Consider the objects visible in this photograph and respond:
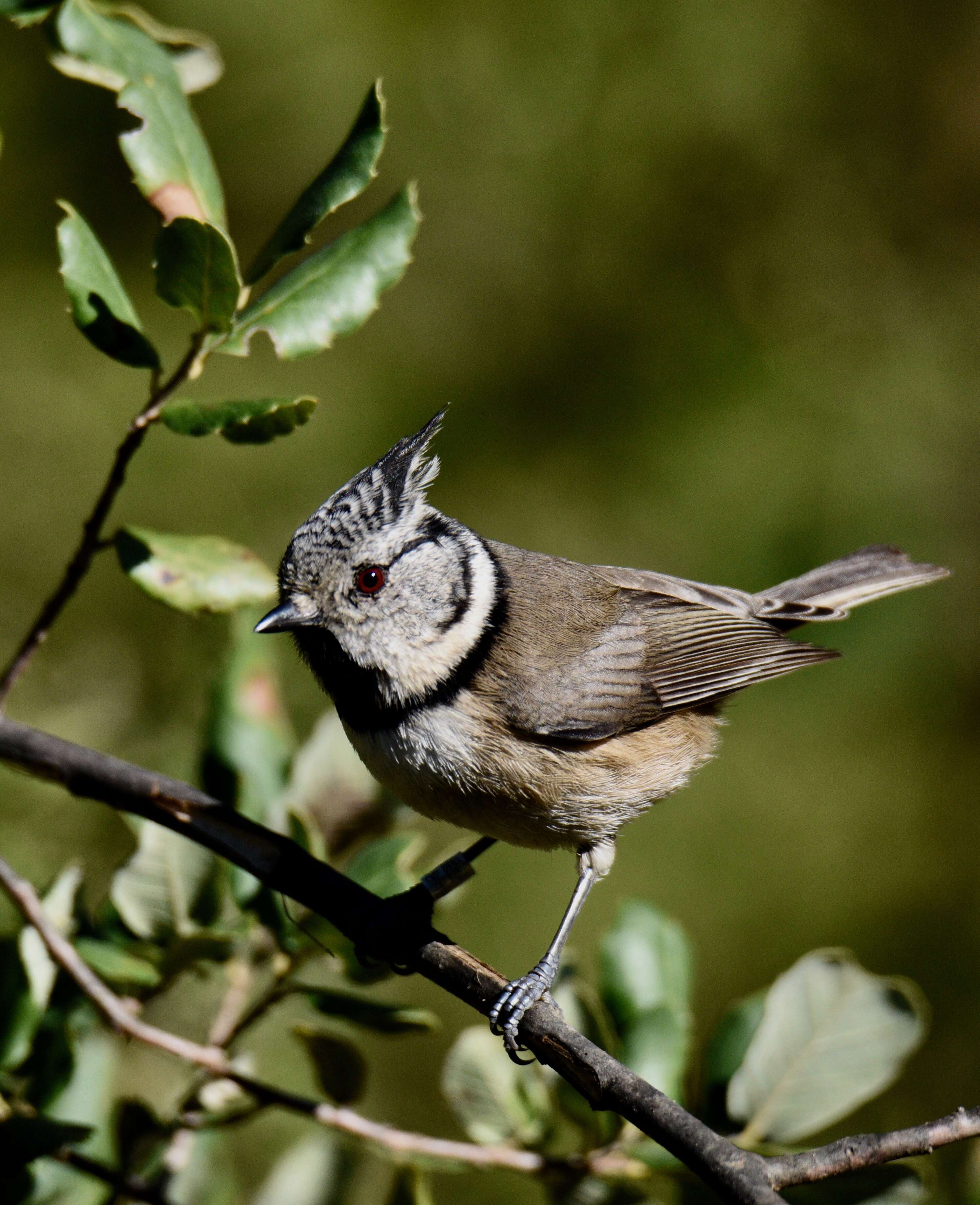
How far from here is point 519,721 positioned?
230 centimetres

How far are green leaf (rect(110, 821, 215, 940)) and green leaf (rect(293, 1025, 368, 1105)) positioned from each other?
28cm

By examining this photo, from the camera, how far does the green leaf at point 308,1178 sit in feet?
6.92

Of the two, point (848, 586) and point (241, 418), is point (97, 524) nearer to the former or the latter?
point (241, 418)

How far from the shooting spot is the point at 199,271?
1636mm

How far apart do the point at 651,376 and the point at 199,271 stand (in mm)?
2715

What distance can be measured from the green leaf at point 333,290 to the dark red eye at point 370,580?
61 cm

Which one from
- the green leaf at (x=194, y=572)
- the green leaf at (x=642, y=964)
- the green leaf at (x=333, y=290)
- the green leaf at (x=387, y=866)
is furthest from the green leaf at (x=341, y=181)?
the green leaf at (x=642, y=964)

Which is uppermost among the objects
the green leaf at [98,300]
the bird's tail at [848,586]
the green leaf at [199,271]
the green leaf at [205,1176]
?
the bird's tail at [848,586]

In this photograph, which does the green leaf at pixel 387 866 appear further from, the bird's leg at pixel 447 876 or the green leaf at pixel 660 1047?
the green leaf at pixel 660 1047

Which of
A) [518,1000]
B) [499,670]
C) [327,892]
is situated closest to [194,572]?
[327,892]

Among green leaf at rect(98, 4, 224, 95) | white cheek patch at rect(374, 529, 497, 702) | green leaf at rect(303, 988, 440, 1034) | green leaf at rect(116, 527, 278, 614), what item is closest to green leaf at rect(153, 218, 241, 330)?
green leaf at rect(116, 527, 278, 614)

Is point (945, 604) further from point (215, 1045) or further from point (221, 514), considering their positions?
point (215, 1045)

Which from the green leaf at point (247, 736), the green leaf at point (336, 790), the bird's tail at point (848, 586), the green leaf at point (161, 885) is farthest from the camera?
the bird's tail at point (848, 586)

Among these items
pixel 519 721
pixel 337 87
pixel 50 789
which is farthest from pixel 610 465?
pixel 50 789
